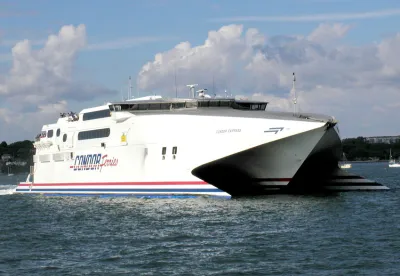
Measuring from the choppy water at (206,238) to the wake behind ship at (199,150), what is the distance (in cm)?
213

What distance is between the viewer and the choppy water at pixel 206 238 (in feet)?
77.4

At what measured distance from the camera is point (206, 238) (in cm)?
2933

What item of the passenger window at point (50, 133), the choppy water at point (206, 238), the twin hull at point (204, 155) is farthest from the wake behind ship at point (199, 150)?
the passenger window at point (50, 133)

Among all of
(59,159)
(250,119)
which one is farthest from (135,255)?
(59,159)

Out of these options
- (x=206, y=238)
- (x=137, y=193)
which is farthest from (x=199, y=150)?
(x=206, y=238)

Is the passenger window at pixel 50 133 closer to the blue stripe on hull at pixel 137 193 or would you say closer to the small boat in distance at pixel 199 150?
the small boat in distance at pixel 199 150

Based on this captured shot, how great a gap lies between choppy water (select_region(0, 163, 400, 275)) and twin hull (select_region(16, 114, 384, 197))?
75.6 inches

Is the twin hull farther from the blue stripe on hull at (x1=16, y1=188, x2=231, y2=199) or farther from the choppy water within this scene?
the choppy water

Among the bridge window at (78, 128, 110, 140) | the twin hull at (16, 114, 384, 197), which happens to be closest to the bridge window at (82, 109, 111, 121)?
the twin hull at (16, 114, 384, 197)

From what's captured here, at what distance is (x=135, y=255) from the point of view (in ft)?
84.8

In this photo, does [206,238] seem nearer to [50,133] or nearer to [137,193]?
[137,193]

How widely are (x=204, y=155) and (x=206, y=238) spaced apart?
1468 centimetres

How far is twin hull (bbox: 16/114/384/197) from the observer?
141 feet

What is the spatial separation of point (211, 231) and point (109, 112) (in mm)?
21881
